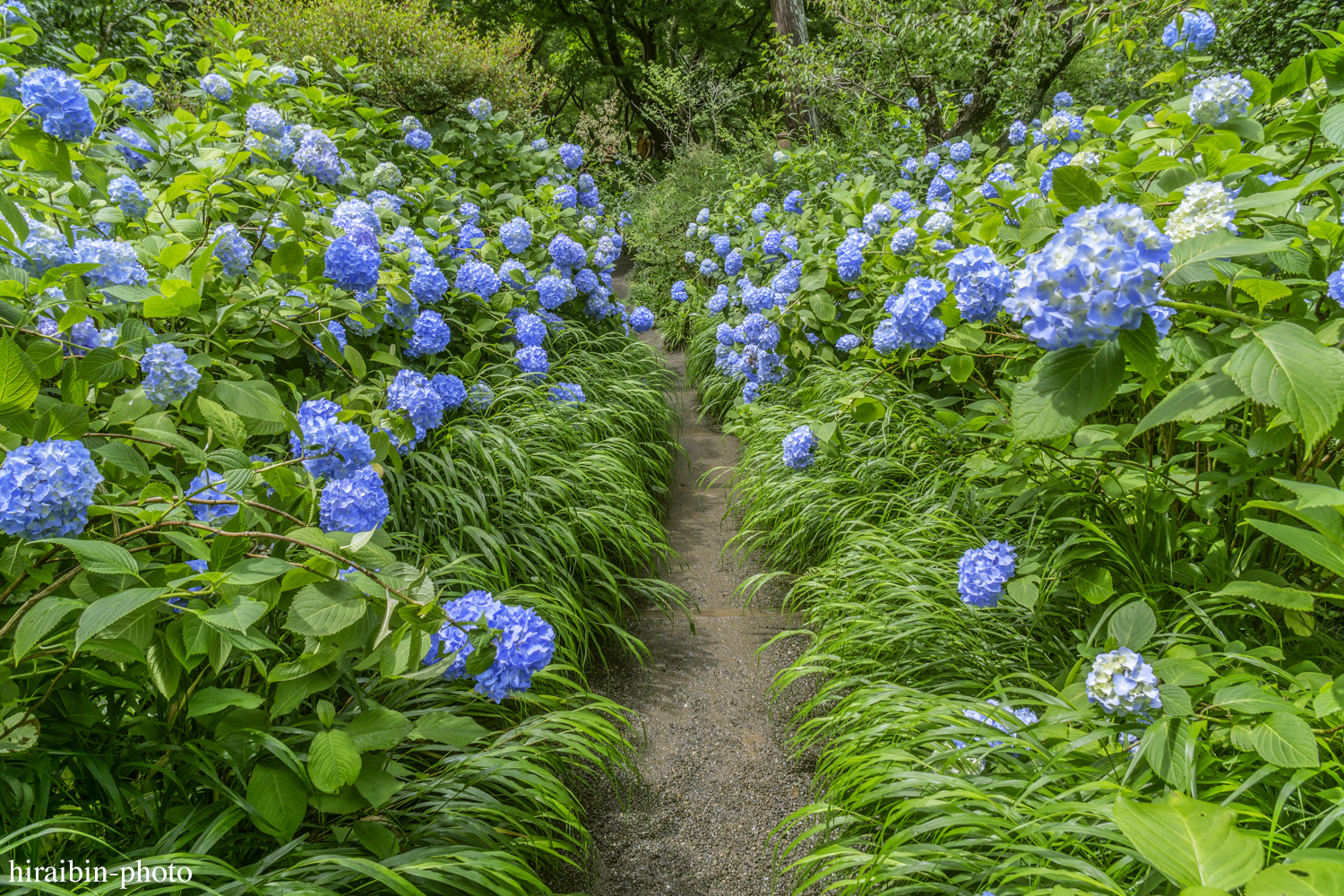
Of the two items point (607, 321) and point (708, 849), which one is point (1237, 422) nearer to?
point (708, 849)

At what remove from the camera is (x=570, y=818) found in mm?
1726

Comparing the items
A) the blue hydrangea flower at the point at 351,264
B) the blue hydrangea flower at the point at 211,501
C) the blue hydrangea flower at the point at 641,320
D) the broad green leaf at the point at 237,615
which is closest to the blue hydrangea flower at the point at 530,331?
the blue hydrangea flower at the point at 351,264

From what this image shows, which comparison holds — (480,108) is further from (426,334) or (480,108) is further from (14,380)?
(14,380)

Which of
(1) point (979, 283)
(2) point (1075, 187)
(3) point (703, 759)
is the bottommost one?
(3) point (703, 759)

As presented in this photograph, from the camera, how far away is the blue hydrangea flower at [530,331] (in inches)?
137

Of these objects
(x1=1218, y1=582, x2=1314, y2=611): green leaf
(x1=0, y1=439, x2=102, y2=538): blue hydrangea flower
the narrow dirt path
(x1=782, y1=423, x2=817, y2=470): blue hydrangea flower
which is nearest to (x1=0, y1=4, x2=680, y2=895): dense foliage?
(x1=0, y1=439, x2=102, y2=538): blue hydrangea flower

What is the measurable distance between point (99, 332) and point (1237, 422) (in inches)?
119

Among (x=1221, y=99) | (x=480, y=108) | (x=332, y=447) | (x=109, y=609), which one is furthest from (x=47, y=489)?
(x=480, y=108)

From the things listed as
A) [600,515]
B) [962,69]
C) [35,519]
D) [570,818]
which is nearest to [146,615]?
[35,519]

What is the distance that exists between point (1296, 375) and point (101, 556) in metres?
1.80

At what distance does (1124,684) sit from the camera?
4.23ft

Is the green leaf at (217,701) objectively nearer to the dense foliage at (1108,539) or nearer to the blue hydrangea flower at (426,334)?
the dense foliage at (1108,539)

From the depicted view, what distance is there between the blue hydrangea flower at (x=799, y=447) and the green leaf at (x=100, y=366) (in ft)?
7.66

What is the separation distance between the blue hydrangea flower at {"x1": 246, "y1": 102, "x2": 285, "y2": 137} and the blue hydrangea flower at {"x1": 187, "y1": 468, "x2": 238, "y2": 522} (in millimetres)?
1850
